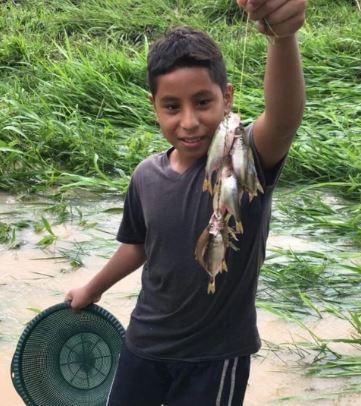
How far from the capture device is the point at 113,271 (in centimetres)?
233

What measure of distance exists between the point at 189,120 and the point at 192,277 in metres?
0.40

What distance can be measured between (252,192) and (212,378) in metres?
0.58

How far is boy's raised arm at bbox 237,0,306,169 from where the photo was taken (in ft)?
4.90

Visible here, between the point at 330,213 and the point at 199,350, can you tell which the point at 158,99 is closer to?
the point at 199,350

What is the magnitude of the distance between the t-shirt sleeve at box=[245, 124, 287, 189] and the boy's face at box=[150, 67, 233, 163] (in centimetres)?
8

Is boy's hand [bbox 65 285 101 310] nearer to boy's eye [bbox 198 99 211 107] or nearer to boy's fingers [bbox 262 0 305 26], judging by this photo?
boy's eye [bbox 198 99 211 107]

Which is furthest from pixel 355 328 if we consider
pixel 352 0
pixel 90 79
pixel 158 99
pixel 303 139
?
pixel 352 0

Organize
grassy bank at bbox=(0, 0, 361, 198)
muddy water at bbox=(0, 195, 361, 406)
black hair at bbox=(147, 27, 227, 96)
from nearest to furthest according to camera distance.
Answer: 1. black hair at bbox=(147, 27, 227, 96)
2. muddy water at bbox=(0, 195, 361, 406)
3. grassy bank at bbox=(0, 0, 361, 198)

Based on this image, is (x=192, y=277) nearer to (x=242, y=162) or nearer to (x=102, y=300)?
(x=242, y=162)

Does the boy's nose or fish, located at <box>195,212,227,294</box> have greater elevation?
the boy's nose

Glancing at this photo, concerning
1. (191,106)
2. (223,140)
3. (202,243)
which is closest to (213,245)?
(202,243)

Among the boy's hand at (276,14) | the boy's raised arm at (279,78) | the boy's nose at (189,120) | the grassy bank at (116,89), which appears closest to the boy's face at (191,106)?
the boy's nose at (189,120)

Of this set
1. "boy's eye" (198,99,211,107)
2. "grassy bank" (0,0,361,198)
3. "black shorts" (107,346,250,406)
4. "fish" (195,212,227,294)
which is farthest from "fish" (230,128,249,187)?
"grassy bank" (0,0,361,198)

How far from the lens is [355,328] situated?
3.23 metres
